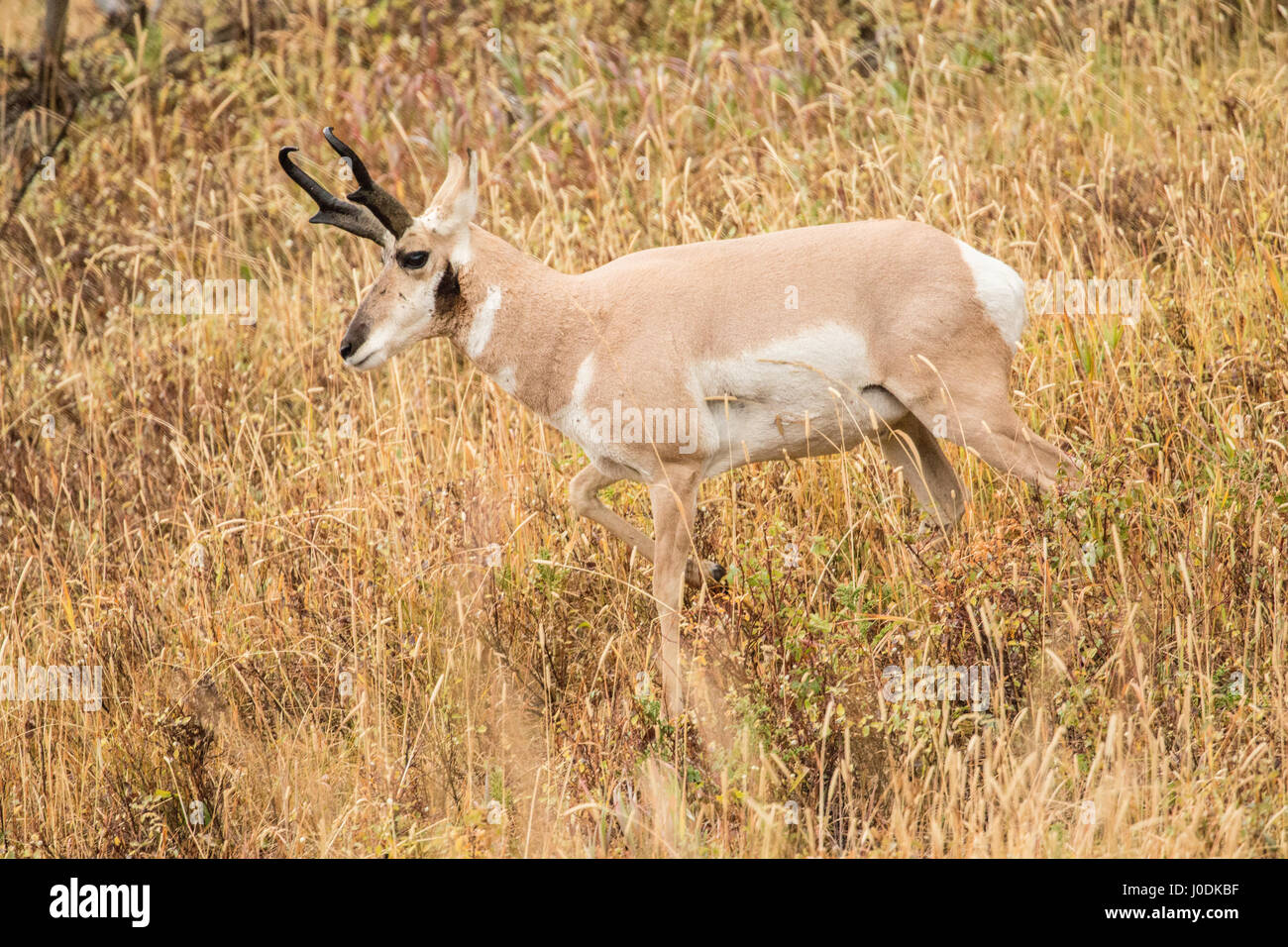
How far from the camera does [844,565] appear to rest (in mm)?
6324

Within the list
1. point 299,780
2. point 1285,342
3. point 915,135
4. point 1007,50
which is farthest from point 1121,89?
point 299,780

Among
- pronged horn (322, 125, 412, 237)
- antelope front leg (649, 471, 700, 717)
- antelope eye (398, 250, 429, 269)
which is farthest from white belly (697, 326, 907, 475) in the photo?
pronged horn (322, 125, 412, 237)

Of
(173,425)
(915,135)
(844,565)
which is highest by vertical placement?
(915,135)

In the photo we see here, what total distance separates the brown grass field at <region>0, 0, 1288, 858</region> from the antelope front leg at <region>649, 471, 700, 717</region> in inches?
6.4

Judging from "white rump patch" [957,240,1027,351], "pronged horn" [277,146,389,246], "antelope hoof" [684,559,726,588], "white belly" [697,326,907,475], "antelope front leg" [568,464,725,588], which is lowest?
"antelope hoof" [684,559,726,588]

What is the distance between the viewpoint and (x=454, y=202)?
5785 millimetres

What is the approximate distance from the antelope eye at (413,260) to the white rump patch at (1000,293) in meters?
2.19

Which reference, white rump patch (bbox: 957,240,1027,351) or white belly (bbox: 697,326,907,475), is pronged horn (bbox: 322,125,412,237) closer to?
white belly (bbox: 697,326,907,475)

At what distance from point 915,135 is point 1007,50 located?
1.48m

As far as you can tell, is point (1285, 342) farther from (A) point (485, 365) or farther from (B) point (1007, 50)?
(B) point (1007, 50)

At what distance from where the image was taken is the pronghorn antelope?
5.59 metres

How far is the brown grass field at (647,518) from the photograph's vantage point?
506 cm

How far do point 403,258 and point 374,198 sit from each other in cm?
27

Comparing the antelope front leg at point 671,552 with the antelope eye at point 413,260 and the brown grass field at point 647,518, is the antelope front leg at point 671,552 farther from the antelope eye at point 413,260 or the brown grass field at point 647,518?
the antelope eye at point 413,260
